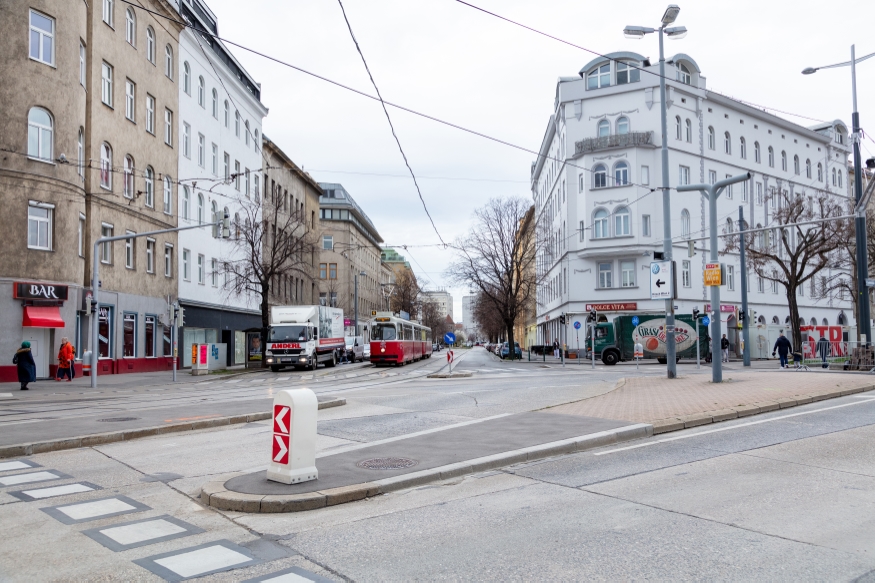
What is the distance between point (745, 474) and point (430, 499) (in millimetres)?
3587

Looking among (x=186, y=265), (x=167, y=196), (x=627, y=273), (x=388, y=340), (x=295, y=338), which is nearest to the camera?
(x=295, y=338)

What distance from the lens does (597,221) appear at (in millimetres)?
53750

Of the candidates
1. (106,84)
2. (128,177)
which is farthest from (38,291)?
(106,84)

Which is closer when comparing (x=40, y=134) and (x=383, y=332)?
(x=40, y=134)

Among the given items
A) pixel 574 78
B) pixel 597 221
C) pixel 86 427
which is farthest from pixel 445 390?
pixel 574 78

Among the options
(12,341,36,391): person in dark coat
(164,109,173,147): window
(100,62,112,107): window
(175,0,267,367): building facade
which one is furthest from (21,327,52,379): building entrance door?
(164,109,173,147): window

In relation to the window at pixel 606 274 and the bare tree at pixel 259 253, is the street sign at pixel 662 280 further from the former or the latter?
the window at pixel 606 274

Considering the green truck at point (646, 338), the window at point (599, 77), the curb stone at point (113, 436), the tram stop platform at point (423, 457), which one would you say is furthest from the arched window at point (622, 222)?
the curb stone at point (113, 436)

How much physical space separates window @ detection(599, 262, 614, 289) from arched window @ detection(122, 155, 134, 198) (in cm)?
3327

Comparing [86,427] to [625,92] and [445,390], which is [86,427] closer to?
[445,390]

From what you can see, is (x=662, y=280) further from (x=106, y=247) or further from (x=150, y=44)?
(x=150, y=44)

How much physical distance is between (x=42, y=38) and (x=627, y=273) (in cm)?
3937

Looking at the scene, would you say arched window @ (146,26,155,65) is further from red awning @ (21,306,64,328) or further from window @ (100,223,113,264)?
red awning @ (21,306,64,328)

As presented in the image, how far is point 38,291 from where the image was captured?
26.7 meters
